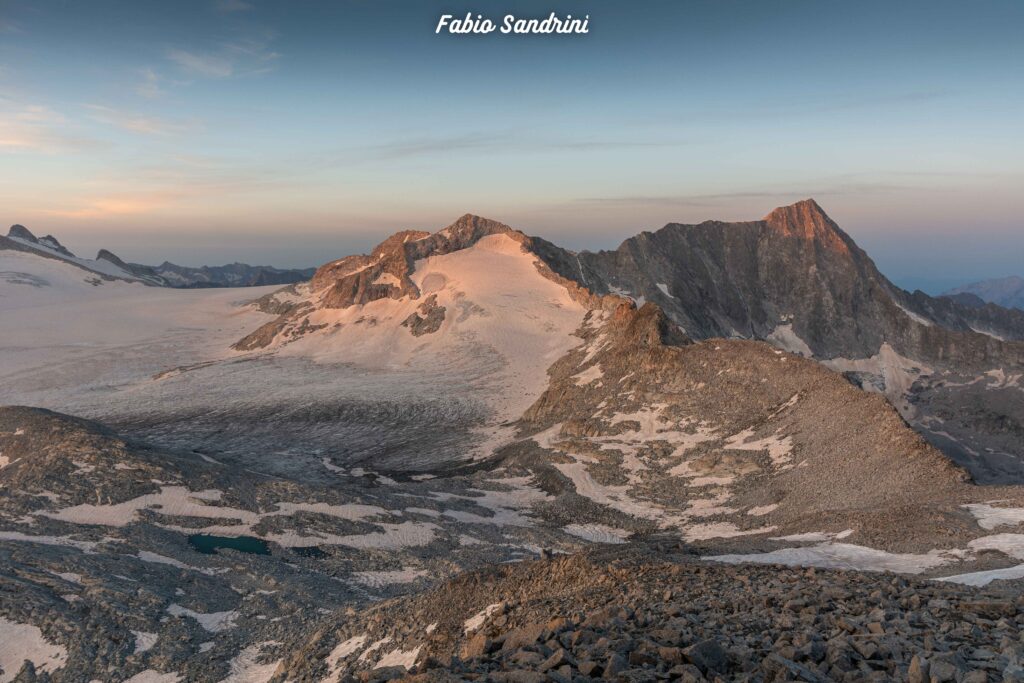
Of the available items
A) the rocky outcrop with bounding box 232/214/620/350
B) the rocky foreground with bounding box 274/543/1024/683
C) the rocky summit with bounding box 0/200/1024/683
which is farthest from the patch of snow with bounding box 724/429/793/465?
the rocky outcrop with bounding box 232/214/620/350

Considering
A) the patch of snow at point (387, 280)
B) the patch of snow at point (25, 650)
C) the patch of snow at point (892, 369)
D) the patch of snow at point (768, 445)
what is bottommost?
the patch of snow at point (892, 369)

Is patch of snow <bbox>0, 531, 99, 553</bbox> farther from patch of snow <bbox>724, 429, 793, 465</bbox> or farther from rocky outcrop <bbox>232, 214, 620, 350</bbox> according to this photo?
rocky outcrop <bbox>232, 214, 620, 350</bbox>

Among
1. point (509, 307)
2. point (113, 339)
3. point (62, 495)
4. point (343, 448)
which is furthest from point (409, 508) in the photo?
point (113, 339)

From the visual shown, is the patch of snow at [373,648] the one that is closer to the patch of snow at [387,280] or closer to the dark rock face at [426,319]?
the dark rock face at [426,319]

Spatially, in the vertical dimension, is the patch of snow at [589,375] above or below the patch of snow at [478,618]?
below

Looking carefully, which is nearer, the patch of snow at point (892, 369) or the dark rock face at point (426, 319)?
the dark rock face at point (426, 319)

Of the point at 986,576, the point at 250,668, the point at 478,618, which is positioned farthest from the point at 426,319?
the point at 986,576

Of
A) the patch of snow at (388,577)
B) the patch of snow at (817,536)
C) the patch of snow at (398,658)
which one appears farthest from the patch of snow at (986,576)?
the patch of snow at (388,577)
